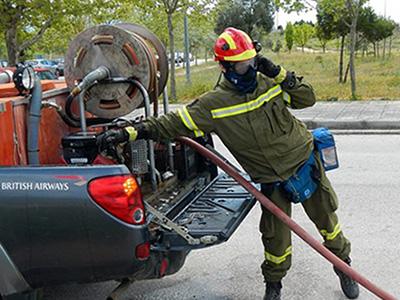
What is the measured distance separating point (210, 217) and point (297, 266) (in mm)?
1225

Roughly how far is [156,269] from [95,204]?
0.60m

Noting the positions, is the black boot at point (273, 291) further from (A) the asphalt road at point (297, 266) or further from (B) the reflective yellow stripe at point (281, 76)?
(B) the reflective yellow stripe at point (281, 76)

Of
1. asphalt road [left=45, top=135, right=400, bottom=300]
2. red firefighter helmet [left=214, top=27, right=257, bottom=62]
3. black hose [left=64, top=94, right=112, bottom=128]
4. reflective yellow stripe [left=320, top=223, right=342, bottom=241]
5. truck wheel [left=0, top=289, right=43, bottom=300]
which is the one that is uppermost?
red firefighter helmet [left=214, top=27, right=257, bottom=62]

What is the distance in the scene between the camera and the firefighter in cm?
343

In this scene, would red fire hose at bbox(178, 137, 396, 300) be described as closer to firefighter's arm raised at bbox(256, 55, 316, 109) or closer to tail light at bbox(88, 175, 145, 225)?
firefighter's arm raised at bbox(256, 55, 316, 109)

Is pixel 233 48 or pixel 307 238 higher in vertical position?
pixel 233 48

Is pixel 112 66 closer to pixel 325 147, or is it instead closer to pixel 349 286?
pixel 325 147

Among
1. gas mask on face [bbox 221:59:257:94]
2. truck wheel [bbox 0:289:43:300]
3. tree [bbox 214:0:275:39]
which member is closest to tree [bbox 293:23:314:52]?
tree [bbox 214:0:275:39]

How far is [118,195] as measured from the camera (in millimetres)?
2857

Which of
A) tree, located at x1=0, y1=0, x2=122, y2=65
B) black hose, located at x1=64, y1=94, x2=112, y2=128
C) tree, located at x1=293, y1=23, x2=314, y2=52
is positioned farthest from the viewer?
tree, located at x1=293, y1=23, x2=314, y2=52

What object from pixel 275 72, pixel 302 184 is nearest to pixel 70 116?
pixel 275 72

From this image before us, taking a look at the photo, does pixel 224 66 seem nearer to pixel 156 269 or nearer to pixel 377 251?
pixel 156 269

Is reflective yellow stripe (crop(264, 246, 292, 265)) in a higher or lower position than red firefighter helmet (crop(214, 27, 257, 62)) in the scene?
lower

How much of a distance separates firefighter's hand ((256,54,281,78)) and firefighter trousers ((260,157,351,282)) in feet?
2.27
